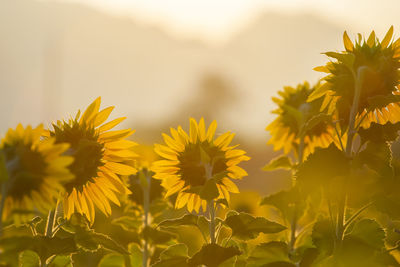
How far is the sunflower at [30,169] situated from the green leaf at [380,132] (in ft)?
4.01

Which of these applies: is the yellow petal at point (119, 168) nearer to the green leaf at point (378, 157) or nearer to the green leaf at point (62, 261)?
the green leaf at point (62, 261)

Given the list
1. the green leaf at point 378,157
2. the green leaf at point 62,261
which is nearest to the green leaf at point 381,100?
the green leaf at point 378,157

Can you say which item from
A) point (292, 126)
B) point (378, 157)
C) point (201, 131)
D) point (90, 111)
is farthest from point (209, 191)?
point (292, 126)

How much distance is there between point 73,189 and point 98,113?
0.33 m

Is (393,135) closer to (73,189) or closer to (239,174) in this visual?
(239,174)

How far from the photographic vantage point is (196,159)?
86.5 inches

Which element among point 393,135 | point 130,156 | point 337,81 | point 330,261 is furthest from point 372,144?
point 130,156

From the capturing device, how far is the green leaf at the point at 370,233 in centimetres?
209

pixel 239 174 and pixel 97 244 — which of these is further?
pixel 239 174

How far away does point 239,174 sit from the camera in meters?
2.20

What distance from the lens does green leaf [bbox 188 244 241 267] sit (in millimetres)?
1913

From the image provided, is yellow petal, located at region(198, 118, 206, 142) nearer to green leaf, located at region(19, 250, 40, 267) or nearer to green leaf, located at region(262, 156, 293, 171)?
green leaf, located at region(19, 250, 40, 267)

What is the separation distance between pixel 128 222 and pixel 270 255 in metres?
0.90

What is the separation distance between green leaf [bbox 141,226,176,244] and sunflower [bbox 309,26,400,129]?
1080 millimetres
